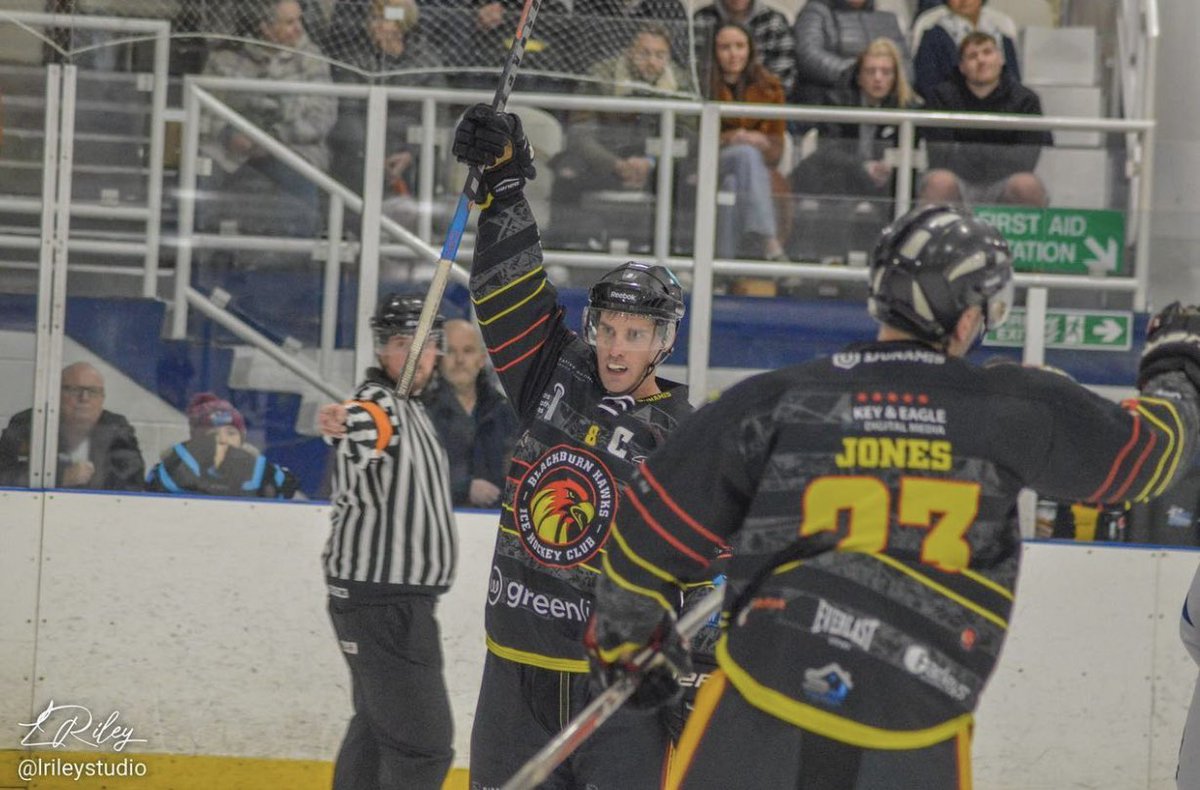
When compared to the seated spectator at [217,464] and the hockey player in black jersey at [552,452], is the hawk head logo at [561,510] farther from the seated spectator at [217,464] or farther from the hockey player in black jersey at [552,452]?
the seated spectator at [217,464]

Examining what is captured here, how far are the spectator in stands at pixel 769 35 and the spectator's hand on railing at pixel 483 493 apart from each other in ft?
7.69

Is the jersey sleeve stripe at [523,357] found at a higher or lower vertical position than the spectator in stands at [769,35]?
lower

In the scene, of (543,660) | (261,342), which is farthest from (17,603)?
(543,660)

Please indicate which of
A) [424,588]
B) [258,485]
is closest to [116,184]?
[258,485]

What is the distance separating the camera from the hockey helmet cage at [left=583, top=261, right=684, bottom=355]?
285cm

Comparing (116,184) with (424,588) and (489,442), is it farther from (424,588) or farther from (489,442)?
(424,588)

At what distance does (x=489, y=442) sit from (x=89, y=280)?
122 centimetres

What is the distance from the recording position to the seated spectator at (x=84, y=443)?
443 cm

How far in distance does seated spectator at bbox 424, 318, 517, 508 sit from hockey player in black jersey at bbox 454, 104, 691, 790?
160 cm

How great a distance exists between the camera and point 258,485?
4520 mm

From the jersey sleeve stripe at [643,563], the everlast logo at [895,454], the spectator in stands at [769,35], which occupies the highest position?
the spectator in stands at [769,35]

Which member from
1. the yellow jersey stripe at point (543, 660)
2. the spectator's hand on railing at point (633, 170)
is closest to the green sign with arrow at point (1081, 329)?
the spectator's hand on railing at point (633, 170)

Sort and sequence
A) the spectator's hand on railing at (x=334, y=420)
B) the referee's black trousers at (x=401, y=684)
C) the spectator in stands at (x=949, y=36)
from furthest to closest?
the spectator in stands at (x=949, y=36) → the referee's black trousers at (x=401, y=684) → the spectator's hand on railing at (x=334, y=420)
